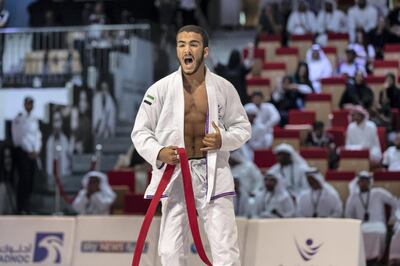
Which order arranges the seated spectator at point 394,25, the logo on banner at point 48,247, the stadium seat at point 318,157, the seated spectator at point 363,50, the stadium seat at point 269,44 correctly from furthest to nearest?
1. the stadium seat at point 269,44
2. the seated spectator at point 394,25
3. the seated spectator at point 363,50
4. the stadium seat at point 318,157
5. the logo on banner at point 48,247

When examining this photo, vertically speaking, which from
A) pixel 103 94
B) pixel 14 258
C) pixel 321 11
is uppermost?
pixel 321 11

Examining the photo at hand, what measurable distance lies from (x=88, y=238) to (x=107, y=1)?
12605mm

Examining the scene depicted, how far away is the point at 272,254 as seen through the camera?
798 centimetres

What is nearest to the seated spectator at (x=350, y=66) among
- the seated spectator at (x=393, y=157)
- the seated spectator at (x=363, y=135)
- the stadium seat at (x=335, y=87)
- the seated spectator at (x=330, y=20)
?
the stadium seat at (x=335, y=87)

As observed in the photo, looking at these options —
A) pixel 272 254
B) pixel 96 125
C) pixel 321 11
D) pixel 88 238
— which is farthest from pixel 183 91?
pixel 321 11

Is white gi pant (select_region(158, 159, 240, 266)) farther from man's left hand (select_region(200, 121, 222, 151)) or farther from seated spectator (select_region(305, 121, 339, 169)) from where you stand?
seated spectator (select_region(305, 121, 339, 169))

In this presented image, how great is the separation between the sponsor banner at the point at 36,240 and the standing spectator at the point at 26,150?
421 centimetres

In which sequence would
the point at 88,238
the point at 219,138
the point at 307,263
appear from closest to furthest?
the point at 219,138, the point at 307,263, the point at 88,238

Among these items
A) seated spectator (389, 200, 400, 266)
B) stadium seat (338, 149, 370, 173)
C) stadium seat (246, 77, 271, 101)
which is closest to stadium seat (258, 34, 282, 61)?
stadium seat (246, 77, 271, 101)

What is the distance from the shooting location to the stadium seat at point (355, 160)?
12.6m

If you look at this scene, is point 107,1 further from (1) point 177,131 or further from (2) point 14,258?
(1) point 177,131

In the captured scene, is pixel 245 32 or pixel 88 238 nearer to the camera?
pixel 88 238

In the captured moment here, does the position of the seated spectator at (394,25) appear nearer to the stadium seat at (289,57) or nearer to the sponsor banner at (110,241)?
the stadium seat at (289,57)

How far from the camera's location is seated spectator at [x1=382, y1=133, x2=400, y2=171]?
12539 mm
